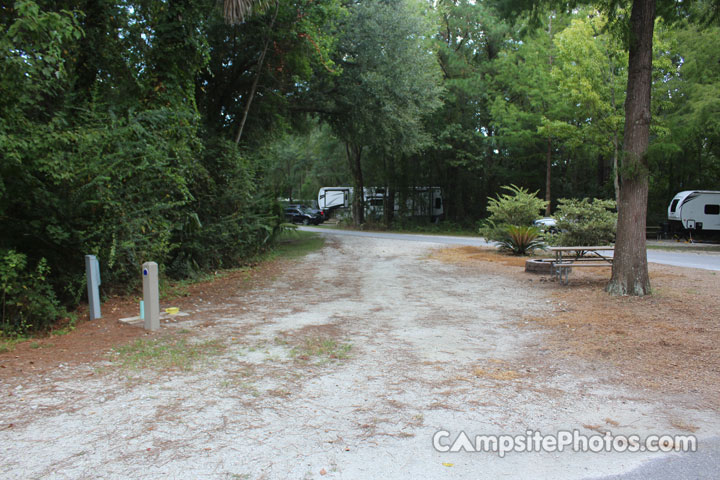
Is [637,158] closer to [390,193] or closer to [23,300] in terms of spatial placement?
[23,300]

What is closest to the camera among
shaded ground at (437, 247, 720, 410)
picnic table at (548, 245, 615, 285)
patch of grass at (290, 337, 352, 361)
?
shaded ground at (437, 247, 720, 410)

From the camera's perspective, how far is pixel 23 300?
6.32 m

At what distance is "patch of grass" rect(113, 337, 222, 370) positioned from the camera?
500 cm

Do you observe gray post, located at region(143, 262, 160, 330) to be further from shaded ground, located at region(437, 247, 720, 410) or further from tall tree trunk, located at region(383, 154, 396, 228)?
tall tree trunk, located at region(383, 154, 396, 228)

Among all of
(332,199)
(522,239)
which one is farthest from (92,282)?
(332,199)

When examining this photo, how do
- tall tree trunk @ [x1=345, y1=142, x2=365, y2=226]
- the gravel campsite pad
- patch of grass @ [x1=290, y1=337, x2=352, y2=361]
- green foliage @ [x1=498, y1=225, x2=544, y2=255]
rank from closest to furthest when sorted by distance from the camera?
the gravel campsite pad → patch of grass @ [x1=290, y1=337, x2=352, y2=361] → green foliage @ [x1=498, y1=225, x2=544, y2=255] → tall tree trunk @ [x1=345, y1=142, x2=365, y2=226]

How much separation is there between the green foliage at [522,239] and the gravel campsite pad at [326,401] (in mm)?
8503

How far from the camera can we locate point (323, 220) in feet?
133

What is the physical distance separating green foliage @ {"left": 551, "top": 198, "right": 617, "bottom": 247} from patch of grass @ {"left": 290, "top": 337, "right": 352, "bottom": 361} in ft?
29.2

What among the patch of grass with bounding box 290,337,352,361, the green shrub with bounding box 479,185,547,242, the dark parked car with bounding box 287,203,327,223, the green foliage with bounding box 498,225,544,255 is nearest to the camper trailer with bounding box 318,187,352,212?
the dark parked car with bounding box 287,203,327,223

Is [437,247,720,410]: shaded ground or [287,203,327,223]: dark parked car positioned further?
[287,203,327,223]: dark parked car

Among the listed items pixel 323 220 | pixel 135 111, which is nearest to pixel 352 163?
pixel 323 220

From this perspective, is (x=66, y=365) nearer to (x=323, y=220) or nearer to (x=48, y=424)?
(x=48, y=424)

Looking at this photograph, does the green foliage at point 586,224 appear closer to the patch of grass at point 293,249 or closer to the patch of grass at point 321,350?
the patch of grass at point 293,249
